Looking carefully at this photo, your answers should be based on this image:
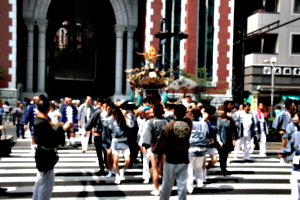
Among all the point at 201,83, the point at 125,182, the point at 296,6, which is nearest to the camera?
the point at 125,182

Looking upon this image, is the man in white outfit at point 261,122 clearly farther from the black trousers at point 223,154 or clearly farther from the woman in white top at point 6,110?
the woman in white top at point 6,110

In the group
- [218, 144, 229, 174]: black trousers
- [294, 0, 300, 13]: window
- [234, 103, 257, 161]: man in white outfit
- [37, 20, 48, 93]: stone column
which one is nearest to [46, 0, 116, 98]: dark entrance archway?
[37, 20, 48, 93]: stone column

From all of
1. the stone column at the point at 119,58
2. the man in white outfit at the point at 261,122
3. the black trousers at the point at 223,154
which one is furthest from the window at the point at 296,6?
the black trousers at the point at 223,154

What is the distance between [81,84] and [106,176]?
35520mm

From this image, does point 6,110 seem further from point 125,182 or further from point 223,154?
point 223,154

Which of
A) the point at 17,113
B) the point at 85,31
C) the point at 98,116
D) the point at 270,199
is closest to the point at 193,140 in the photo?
the point at 270,199

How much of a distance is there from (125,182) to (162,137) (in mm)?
2765

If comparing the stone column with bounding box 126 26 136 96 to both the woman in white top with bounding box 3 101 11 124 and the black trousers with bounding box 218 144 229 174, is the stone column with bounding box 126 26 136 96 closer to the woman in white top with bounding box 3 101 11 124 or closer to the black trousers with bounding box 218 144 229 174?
the woman in white top with bounding box 3 101 11 124

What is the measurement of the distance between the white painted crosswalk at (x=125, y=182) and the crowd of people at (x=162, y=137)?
0.95 feet

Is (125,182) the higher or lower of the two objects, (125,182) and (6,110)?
the lower

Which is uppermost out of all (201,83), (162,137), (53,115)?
(201,83)

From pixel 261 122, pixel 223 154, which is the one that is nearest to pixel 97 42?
pixel 261 122

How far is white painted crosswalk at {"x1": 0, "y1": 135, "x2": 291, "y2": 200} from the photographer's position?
Result: 7672 millimetres

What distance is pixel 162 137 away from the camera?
6.27 metres
